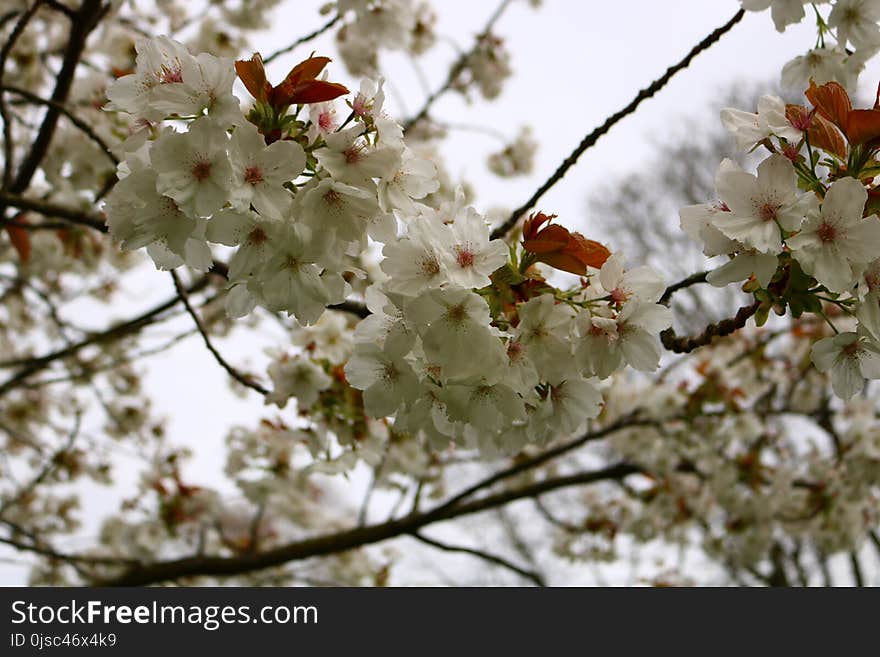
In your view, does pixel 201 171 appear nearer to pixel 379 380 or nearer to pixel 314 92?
pixel 314 92

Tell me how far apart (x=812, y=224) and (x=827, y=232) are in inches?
0.9

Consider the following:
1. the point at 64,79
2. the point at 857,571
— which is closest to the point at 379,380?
the point at 64,79

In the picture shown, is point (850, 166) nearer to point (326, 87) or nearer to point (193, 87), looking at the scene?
point (326, 87)

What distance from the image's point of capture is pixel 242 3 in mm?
4035

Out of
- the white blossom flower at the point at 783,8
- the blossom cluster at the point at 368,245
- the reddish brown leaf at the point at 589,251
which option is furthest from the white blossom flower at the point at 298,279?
the white blossom flower at the point at 783,8

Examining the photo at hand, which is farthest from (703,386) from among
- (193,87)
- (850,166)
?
→ (193,87)

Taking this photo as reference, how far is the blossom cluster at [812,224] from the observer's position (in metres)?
0.95

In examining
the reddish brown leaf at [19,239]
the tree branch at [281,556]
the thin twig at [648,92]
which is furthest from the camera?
the tree branch at [281,556]

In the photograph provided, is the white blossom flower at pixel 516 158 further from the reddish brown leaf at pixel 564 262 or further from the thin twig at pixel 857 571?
the thin twig at pixel 857 571

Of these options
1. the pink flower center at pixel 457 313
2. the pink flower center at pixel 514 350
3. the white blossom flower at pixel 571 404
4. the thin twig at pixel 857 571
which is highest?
the thin twig at pixel 857 571

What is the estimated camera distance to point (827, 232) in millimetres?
952

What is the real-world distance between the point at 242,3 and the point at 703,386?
333 centimetres

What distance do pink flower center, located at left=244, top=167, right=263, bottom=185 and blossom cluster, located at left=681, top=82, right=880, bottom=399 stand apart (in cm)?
64

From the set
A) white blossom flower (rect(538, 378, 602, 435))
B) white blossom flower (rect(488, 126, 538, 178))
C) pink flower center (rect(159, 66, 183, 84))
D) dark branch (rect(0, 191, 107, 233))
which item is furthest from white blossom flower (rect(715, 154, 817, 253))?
white blossom flower (rect(488, 126, 538, 178))
